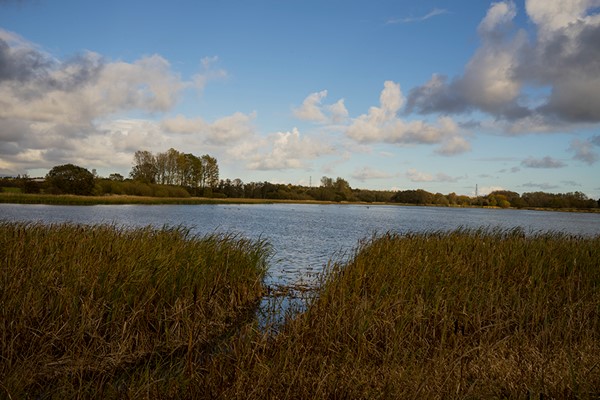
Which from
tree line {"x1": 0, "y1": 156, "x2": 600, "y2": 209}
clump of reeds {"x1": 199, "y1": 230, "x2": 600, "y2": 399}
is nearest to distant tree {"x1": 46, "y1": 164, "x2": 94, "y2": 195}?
tree line {"x1": 0, "y1": 156, "x2": 600, "y2": 209}

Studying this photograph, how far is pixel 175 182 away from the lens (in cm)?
9544

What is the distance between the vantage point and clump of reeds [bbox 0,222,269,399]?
207 inches

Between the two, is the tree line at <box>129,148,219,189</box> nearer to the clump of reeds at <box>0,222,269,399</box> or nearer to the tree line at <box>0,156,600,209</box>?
the tree line at <box>0,156,600,209</box>

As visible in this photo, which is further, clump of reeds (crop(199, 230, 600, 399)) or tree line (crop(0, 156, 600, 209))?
tree line (crop(0, 156, 600, 209))

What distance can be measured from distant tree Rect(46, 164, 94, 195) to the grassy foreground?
204ft

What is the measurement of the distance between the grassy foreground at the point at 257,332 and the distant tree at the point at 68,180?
204 feet

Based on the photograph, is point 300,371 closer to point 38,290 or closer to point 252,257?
point 38,290

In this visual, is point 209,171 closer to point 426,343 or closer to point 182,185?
point 182,185

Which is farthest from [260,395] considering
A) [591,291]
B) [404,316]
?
[591,291]

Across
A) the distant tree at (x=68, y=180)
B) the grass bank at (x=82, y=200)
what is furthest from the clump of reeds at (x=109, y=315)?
the distant tree at (x=68, y=180)

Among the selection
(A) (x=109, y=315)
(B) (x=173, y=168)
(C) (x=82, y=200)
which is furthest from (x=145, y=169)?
(A) (x=109, y=315)

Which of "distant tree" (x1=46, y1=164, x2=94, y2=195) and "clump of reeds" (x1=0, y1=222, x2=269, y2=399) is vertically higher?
"distant tree" (x1=46, y1=164, x2=94, y2=195)

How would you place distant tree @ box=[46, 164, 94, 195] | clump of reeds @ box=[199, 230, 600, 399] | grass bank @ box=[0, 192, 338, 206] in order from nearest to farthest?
clump of reeds @ box=[199, 230, 600, 399], grass bank @ box=[0, 192, 338, 206], distant tree @ box=[46, 164, 94, 195]

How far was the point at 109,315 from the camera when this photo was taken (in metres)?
6.64
